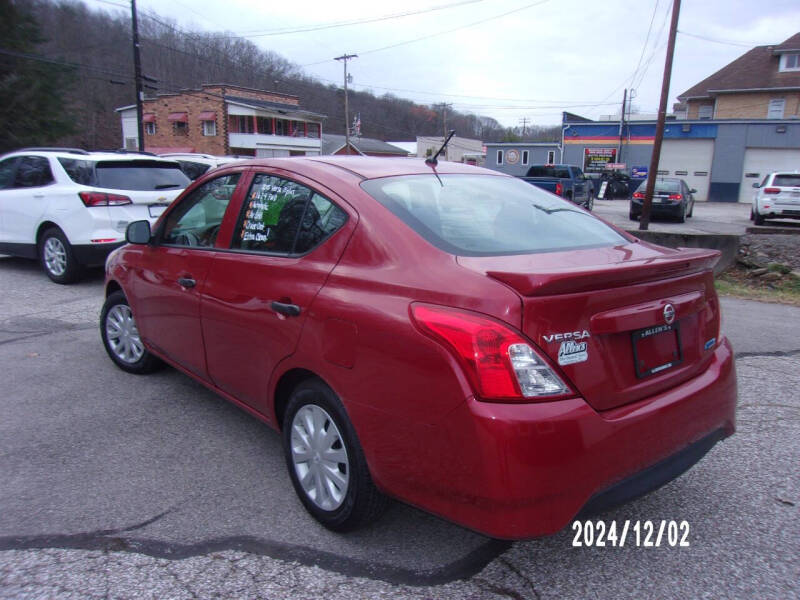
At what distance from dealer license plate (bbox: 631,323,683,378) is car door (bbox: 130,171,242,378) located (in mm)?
2241

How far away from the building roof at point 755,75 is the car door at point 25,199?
48418mm

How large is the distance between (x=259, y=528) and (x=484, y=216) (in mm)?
1795

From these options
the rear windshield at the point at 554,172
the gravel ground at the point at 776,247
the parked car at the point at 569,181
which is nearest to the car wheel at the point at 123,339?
the gravel ground at the point at 776,247

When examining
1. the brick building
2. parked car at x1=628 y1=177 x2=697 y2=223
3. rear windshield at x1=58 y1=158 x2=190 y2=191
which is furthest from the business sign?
rear windshield at x1=58 y1=158 x2=190 y2=191

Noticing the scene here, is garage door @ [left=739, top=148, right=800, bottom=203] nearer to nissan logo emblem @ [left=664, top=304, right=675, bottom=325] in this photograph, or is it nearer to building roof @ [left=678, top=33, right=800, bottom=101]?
building roof @ [left=678, top=33, right=800, bottom=101]

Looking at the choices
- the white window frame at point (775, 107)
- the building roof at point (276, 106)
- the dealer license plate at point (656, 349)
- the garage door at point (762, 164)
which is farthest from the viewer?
the building roof at point (276, 106)

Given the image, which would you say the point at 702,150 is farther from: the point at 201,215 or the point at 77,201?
the point at 201,215

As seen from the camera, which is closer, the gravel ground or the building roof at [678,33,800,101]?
the gravel ground

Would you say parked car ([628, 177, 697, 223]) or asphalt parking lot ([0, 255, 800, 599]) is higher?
parked car ([628, 177, 697, 223])

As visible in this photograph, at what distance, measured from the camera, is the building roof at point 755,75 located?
1681 inches

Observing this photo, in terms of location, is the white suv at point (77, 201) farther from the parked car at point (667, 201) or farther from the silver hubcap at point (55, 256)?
the parked car at point (667, 201)


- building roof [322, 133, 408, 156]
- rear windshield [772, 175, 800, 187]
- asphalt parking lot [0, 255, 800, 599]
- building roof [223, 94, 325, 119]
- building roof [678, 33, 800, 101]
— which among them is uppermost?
building roof [678, 33, 800, 101]

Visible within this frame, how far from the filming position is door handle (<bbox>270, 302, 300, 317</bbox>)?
8.81 feet

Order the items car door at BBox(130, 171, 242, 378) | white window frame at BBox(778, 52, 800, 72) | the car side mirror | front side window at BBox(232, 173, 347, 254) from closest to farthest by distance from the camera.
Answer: front side window at BBox(232, 173, 347, 254), car door at BBox(130, 171, 242, 378), the car side mirror, white window frame at BBox(778, 52, 800, 72)
